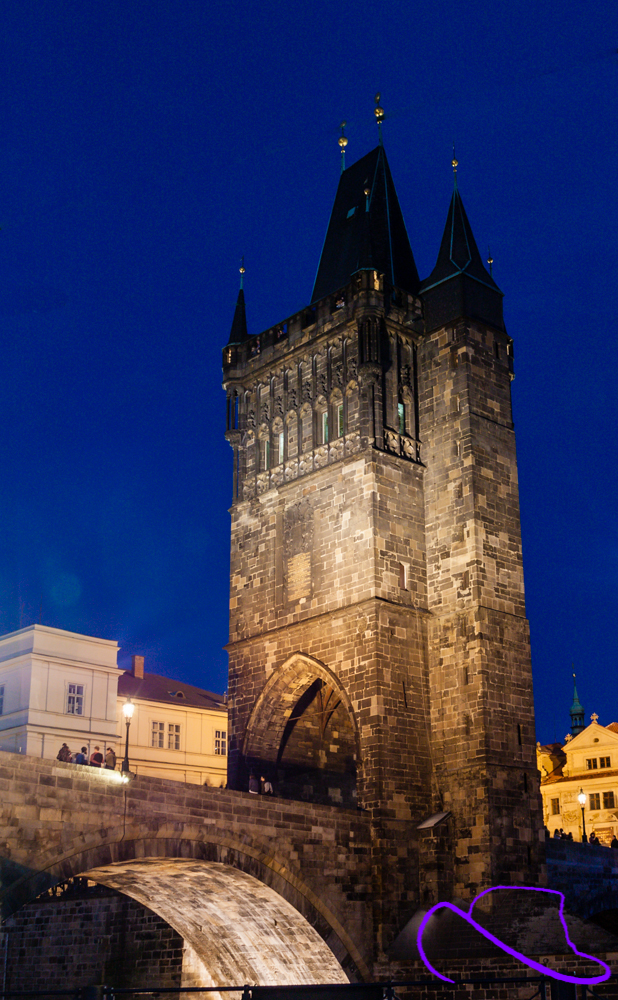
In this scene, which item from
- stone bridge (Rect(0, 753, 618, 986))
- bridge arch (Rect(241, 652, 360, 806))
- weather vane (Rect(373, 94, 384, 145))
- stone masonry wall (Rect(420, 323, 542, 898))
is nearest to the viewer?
stone bridge (Rect(0, 753, 618, 986))

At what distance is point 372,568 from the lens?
33906 mm

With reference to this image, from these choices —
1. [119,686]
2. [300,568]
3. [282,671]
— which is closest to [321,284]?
[300,568]

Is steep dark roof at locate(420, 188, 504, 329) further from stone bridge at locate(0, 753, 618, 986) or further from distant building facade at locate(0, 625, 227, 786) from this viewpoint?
distant building facade at locate(0, 625, 227, 786)

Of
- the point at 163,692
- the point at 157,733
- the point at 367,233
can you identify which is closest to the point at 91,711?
the point at 157,733

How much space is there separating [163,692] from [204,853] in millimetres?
29694

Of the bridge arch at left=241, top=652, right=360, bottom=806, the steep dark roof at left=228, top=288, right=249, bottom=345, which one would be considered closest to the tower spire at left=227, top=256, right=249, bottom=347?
the steep dark roof at left=228, top=288, right=249, bottom=345

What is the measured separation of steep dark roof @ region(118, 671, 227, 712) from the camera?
54031 mm

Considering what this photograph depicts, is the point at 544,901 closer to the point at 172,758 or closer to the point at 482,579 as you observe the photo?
the point at 482,579

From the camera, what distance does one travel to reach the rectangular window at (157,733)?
5322 centimetres

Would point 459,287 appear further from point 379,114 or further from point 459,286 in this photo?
point 379,114

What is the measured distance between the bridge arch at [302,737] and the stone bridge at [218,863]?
5.59 m

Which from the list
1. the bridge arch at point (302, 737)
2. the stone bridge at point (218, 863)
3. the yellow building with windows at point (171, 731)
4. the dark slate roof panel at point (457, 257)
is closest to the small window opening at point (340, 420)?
the dark slate roof panel at point (457, 257)

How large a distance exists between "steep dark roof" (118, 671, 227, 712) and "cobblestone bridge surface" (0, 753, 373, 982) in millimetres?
20348

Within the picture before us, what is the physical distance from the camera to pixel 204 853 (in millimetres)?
27000
